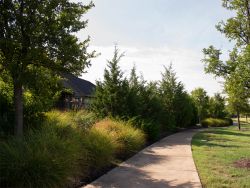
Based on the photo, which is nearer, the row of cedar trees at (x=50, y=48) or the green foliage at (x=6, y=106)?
the row of cedar trees at (x=50, y=48)

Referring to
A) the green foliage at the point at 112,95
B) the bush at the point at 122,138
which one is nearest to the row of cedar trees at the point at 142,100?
the green foliage at the point at 112,95

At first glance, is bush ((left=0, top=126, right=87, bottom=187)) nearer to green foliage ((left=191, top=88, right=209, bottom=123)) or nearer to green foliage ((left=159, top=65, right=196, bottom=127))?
green foliage ((left=159, top=65, right=196, bottom=127))

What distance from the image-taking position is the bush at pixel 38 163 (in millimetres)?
6051

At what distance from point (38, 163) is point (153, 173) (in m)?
3.59

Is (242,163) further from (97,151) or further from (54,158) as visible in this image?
(54,158)

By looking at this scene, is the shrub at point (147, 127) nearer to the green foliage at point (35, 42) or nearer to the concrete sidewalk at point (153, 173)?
the concrete sidewalk at point (153, 173)

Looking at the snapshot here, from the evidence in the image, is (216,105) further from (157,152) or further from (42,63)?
(42,63)

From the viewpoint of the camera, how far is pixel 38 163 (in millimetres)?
6227

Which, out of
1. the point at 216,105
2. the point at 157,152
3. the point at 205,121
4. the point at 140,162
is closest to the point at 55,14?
the point at 140,162

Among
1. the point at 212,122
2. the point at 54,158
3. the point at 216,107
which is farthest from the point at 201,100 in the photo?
the point at 54,158

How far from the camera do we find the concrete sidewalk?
24.4 ft

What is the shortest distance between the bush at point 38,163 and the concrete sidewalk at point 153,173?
904 mm

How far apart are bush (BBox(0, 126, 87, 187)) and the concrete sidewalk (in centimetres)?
90

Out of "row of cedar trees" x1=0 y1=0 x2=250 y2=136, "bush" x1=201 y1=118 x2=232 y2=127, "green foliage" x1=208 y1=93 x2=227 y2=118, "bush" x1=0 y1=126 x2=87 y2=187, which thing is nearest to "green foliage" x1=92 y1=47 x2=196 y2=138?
"row of cedar trees" x1=0 y1=0 x2=250 y2=136
